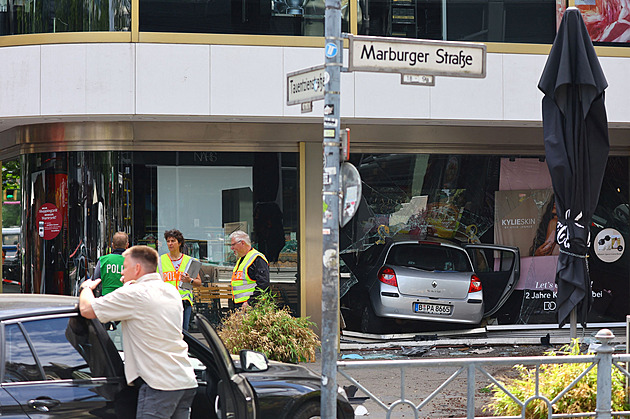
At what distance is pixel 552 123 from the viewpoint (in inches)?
318

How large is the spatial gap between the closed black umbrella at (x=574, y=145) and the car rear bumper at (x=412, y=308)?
13.5 feet

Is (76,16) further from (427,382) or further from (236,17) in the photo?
(427,382)

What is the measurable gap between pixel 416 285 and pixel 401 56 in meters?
6.87

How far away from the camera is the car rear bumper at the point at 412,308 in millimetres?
12023

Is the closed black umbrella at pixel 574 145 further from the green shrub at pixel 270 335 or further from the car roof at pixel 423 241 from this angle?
the car roof at pixel 423 241

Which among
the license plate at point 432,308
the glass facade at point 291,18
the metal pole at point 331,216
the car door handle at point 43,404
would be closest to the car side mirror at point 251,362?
the metal pole at point 331,216

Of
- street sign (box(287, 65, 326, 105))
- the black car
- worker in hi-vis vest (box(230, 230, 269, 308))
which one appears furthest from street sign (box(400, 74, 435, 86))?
worker in hi-vis vest (box(230, 230, 269, 308))

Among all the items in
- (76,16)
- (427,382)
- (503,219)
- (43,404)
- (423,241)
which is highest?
(76,16)

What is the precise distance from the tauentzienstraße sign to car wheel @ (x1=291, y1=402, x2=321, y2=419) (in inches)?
92.6

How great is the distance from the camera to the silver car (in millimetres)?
12055

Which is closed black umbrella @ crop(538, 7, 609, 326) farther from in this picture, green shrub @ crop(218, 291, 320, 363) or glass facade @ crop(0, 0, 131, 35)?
glass facade @ crop(0, 0, 131, 35)

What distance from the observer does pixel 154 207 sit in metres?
11.5

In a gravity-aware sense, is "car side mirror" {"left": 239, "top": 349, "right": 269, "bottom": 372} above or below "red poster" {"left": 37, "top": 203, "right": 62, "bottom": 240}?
below

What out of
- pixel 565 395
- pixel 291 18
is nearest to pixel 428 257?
pixel 291 18
